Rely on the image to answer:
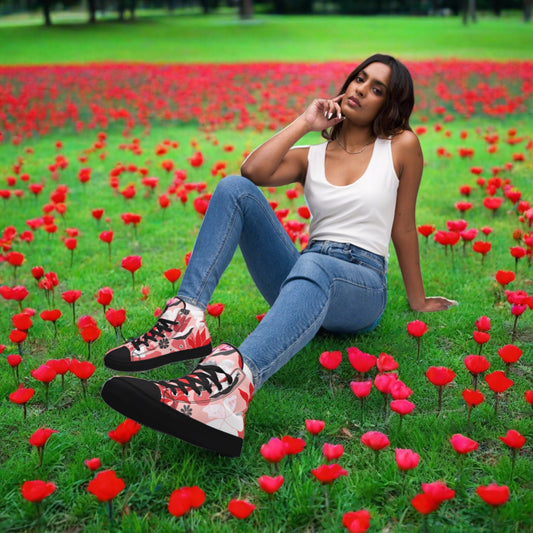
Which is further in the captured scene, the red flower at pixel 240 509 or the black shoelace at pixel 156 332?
the black shoelace at pixel 156 332

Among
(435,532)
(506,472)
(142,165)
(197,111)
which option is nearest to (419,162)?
(506,472)

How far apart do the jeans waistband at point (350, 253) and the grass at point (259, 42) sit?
18.9 m

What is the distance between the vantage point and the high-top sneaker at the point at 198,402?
2119mm

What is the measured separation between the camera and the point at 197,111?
10.2 meters

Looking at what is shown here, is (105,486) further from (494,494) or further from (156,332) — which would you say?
(494,494)

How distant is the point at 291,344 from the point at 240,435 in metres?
0.41

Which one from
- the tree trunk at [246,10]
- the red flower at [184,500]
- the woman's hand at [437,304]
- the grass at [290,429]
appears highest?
the tree trunk at [246,10]

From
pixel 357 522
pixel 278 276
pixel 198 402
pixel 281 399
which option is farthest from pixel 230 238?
pixel 357 522

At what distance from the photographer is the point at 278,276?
303 centimetres

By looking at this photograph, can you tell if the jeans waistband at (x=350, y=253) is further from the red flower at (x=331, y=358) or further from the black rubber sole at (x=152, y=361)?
the black rubber sole at (x=152, y=361)

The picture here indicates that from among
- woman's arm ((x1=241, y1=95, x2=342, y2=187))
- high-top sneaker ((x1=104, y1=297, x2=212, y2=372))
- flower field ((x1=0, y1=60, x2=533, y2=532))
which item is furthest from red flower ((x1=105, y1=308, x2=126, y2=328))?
woman's arm ((x1=241, y1=95, x2=342, y2=187))

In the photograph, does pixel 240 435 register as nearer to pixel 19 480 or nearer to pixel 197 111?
pixel 19 480

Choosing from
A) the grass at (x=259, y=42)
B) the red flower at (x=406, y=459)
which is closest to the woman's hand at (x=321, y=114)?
the red flower at (x=406, y=459)

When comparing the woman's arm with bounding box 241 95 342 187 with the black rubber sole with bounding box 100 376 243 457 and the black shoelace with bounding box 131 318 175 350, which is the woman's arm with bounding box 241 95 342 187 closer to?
the black shoelace with bounding box 131 318 175 350
